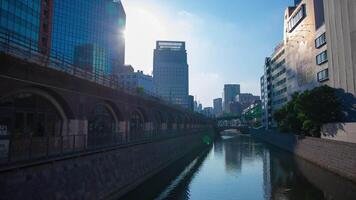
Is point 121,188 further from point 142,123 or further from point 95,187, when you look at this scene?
point 142,123

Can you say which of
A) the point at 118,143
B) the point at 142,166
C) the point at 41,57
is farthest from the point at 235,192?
the point at 41,57

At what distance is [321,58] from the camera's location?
6266cm

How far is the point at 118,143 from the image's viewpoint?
32906mm

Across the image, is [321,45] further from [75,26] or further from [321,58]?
[75,26]

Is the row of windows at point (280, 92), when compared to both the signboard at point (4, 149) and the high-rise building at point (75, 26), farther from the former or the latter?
the signboard at point (4, 149)

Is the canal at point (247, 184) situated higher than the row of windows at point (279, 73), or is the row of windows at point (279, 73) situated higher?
the row of windows at point (279, 73)

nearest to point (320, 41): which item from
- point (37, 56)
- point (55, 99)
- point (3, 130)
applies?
point (55, 99)

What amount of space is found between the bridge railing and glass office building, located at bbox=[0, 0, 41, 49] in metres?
39.3

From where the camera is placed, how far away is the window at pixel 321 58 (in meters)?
60.5

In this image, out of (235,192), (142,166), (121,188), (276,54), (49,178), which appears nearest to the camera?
(49,178)

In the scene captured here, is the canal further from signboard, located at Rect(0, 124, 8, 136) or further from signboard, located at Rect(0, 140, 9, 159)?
signboard, located at Rect(0, 140, 9, 159)

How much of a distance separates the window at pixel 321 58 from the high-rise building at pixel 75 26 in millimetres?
51495

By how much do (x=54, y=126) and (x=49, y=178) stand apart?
978cm

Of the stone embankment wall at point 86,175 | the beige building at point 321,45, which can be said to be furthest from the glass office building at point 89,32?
the stone embankment wall at point 86,175
